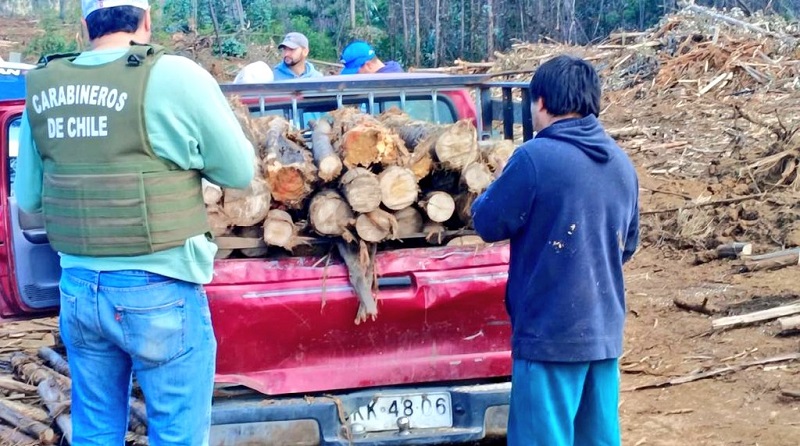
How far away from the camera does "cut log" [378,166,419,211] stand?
439 cm

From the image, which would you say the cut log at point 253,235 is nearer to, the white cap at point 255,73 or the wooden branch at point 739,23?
the white cap at point 255,73

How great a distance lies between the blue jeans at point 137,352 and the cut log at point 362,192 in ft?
→ 3.34

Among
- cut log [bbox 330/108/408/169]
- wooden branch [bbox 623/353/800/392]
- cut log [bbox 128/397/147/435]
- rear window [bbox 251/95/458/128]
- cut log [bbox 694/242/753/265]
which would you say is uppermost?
cut log [bbox 330/108/408/169]

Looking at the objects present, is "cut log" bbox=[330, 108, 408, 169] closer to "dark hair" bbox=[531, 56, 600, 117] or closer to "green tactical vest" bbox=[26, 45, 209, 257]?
"dark hair" bbox=[531, 56, 600, 117]

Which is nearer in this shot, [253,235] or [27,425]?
[253,235]

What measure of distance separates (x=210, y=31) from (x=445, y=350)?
2950 centimetres

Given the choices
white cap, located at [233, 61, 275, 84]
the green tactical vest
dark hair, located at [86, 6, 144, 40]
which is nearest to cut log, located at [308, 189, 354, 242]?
the green tactical vest

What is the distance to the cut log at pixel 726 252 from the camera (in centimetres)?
929

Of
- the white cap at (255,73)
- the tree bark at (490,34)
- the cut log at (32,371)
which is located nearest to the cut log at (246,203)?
the cut log at (32,371)

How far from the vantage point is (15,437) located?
5.56 m

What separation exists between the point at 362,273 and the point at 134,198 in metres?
1.29

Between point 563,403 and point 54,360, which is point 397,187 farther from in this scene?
point 54,360

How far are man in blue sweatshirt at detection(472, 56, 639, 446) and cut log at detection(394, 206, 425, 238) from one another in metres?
0.78

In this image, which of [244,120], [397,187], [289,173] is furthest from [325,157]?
[244,120]
